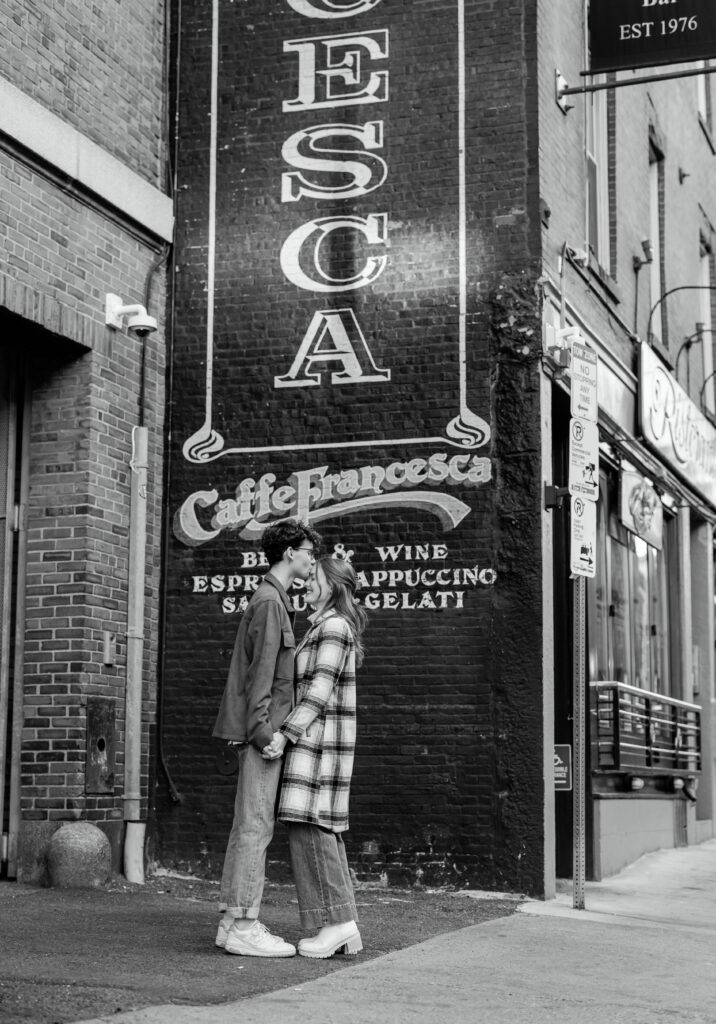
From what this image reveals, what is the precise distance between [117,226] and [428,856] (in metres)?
5.01

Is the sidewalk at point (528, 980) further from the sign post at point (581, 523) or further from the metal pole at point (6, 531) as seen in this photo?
the metal pole at point (6, 531)

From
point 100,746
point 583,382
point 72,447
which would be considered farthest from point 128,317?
point 583,382

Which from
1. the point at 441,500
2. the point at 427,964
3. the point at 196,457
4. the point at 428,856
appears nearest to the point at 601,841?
the point at 428,856

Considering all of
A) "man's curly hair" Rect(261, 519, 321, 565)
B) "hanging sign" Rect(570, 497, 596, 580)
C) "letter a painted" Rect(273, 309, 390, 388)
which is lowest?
"man's curly hair" Rect(261, 519, 321, 565)

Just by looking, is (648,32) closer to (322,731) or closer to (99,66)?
(99,66)

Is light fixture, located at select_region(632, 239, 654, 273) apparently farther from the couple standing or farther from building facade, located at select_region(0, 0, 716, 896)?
the couple standing

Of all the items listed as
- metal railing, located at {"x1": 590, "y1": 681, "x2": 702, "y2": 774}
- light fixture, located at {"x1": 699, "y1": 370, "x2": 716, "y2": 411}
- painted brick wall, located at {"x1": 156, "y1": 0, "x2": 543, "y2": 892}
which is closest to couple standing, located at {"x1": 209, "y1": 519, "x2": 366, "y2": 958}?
painted brick wall, located at {"x1": 156, "y1": 0, "x2": 543, "y2": 892}

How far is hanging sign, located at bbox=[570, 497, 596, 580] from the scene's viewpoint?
372 inches

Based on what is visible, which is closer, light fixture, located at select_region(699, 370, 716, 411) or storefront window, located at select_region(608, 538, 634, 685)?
storefront window, located at select_region(608, 538, 634, 685)

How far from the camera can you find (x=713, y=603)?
1898 cm

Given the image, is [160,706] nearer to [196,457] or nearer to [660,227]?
[196,457]

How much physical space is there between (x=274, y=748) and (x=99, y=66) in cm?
605

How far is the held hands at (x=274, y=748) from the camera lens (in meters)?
7.11

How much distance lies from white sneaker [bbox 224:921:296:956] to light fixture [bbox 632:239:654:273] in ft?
31.8
